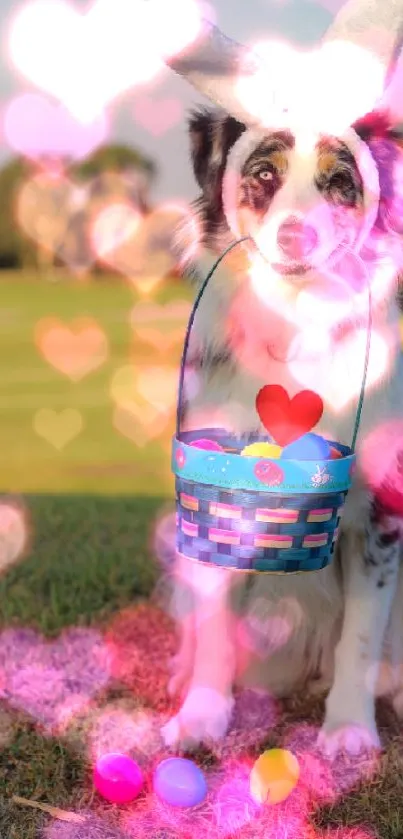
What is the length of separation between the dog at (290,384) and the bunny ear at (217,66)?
77mm

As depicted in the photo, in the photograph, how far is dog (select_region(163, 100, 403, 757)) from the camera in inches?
81.6

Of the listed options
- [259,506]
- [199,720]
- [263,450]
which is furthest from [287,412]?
[199,720]

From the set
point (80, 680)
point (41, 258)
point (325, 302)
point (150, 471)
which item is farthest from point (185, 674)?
point (41, 258)

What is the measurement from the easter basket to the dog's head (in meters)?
0.44

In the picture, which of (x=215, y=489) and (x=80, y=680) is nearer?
(x=215, y=489)

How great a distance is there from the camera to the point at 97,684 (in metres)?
2.67

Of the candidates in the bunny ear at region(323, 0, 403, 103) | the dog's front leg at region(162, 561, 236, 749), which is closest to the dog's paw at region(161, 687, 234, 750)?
the dog's front leg at region(162, 561, 236, 749)

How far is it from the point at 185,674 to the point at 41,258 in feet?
50.6

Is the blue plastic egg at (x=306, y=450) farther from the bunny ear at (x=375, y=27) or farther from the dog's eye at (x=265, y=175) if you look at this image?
the bunny ear at (x=375, y=27)

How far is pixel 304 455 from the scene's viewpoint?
6.31 feet

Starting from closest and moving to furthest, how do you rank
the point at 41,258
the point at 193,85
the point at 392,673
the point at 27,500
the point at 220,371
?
the point at 193,85
the point at 220,371
the point at 392,673
the point at 27,500
the point at 41,258

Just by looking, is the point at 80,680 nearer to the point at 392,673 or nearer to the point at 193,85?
the point at 392,673

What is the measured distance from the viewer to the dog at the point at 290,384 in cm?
207

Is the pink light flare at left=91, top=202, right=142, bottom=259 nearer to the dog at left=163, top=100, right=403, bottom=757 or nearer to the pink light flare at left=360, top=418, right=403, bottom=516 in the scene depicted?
the dog at left=163, top=100, right=403, bottom=757
